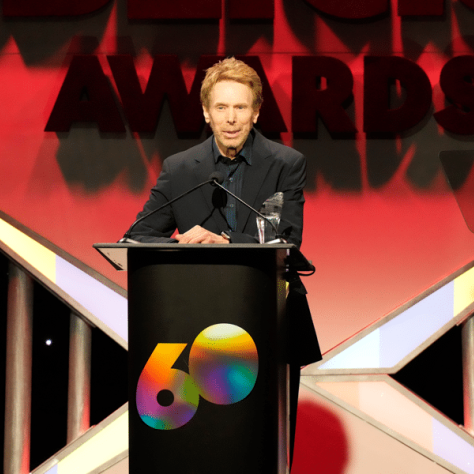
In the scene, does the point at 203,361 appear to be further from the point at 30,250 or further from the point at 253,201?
the point at 30,250


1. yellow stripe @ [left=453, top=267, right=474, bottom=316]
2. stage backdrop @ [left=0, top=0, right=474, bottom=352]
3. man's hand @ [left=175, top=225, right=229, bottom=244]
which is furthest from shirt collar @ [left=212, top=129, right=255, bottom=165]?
yellow stripe @ [left=453, top=267, right=474, bottom=316]

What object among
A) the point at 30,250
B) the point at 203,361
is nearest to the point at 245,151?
the point at 203,361

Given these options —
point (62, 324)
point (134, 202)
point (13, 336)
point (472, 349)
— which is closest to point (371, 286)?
point (472, 349)

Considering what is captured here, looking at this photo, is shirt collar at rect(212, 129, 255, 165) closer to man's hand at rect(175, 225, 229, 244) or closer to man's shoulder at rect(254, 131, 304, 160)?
man's shoulder at rect(254, 131, 304, 160)

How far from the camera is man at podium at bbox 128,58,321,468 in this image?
6.64 ft

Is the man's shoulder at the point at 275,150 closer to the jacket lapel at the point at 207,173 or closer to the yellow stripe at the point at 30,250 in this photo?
the jacket lapel at the point at 207,173

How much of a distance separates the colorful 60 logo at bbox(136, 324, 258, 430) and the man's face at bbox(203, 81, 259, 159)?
2.72 feet

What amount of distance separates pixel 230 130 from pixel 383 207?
1.34m

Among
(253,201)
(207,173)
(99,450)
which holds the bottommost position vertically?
(99,450)

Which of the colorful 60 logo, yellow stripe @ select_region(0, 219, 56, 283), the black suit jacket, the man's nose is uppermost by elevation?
the man's nose

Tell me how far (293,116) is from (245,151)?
3.50ft

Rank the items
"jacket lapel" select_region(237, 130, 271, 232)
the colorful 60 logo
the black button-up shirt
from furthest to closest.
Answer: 1. the black button-up shirt
2. "jacket lapel" select_region(237, 130, 271, 232)
3. the colorful 60 logo

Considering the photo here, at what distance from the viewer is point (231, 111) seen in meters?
2.06

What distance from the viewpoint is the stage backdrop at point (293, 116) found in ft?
10.2
